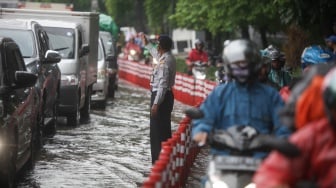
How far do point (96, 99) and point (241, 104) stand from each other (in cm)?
1815

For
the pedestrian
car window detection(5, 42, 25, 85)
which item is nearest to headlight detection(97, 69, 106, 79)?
the pedestrian

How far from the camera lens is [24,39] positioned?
16609mm

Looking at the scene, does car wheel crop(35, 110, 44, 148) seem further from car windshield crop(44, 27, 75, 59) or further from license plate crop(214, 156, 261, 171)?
license plate crop(214, 156, 261, 171)

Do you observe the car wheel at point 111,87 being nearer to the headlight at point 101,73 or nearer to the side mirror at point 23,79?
the headlight at point 101,73

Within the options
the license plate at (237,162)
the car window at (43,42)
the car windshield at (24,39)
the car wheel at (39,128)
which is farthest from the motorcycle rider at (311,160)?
the car window at (43,42)

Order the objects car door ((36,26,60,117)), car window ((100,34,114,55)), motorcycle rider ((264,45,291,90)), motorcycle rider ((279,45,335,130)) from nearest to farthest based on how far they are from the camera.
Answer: motorcycle rider ((279,45,335,130))
motorcycle rider ((264,45,291,90))
car door ((36,26,60,117))
car window ((100,34,114,55))

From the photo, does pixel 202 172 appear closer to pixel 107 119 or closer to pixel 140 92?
pixel 107 119

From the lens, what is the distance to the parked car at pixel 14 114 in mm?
11148

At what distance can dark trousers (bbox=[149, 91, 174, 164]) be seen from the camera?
44.6 ft

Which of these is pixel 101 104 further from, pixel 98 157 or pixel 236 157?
pixel 236 157

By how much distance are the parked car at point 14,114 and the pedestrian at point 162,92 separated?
160cm

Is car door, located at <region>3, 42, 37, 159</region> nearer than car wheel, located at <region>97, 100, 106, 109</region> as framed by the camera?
Yes

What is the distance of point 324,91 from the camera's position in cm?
523

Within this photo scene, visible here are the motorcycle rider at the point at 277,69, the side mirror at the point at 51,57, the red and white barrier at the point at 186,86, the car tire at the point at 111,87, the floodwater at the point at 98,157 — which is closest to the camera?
the motorcycle rider at the point at 277,69
